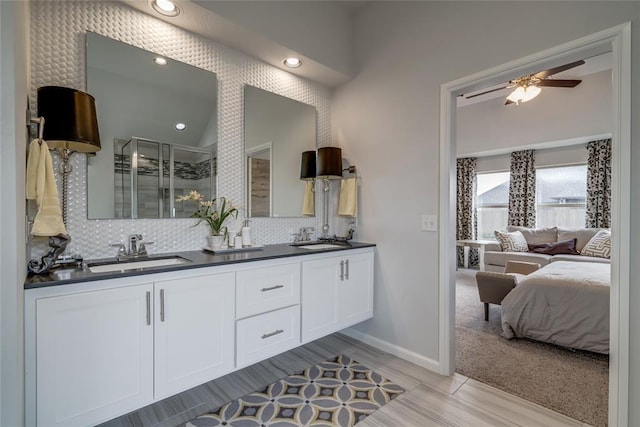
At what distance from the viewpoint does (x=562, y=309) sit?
2.59 m

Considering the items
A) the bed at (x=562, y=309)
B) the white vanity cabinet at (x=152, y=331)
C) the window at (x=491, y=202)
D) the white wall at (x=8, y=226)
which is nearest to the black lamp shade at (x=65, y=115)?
the white wall at (x=8, y=226)

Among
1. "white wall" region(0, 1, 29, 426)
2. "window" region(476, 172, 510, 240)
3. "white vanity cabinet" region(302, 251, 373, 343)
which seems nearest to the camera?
"white wall" region(0, 1, 29, 426)

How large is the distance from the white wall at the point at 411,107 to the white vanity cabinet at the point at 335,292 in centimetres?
17

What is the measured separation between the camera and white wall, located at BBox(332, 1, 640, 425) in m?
1.89

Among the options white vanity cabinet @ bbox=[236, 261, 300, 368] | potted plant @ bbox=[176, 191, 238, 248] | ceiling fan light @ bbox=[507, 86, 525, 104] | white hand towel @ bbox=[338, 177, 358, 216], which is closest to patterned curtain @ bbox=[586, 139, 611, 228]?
ceiling fan light @ bbox=[507, 86, 525, 104]

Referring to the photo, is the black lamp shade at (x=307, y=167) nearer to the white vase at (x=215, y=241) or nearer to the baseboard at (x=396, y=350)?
the white vase at (x=215, y=241)

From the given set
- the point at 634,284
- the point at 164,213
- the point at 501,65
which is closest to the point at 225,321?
the point at 164,213

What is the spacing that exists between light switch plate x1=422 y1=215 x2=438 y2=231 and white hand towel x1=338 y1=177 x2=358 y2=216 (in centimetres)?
69

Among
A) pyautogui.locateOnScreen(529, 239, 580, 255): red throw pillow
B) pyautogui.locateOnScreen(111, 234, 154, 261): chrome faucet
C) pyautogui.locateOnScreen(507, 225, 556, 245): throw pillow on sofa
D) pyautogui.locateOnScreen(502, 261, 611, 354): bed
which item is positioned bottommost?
pyautogui.locateOnScreen(502, 261, 611, 354): bed

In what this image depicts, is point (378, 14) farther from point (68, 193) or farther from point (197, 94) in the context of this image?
point (68, 193)

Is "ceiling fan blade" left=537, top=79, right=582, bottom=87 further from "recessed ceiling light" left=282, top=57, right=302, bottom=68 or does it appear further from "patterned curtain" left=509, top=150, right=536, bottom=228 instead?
"recessed ceiling light" left=282, top=57, right=302, bottom=68

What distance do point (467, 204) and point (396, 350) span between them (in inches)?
193

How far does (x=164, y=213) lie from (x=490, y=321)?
3.41m

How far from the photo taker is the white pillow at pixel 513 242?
5305 mm
